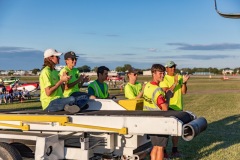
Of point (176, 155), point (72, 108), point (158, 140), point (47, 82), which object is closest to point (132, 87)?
point (176, 155)

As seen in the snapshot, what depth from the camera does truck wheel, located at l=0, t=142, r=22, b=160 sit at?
438 cm

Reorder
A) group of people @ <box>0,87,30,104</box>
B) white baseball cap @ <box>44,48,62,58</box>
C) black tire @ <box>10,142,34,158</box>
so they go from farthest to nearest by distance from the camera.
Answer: group of people @ <box>0,87,30,104</box> < white baseball cap @ <box>44,48,62,58</box> < black tire @ <box>10,142,34,158</box>

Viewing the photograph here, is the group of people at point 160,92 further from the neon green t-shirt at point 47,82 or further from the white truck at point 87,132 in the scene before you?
the neon green t-shirt at point 47,82

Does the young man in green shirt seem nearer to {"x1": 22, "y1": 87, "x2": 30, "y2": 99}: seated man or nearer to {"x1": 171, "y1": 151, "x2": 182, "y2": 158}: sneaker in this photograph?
{"x1": 171, "y1": 151, "x2": 182, "y2": 158}: sneaker

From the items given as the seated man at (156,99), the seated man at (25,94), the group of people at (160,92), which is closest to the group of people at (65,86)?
the group of people at (160,92)

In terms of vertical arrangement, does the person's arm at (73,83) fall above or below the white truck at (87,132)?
above

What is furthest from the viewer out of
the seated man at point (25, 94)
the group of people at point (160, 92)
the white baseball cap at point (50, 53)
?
the seated man at point (25, 94)

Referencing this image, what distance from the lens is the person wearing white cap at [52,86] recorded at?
15.3 feet

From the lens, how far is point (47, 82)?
5133 mm

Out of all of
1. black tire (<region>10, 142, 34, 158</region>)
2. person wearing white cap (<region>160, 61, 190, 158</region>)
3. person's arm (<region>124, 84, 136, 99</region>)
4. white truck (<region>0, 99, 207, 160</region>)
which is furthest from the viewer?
person wearing white cap (<region>160, 61, 190, 158</region>)

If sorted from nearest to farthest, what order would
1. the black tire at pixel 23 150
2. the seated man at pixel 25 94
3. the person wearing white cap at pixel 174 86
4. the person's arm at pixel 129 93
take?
the black tire at pixel 23 150 < the person's arm at pixel 129 93 < the person wearing white cap at pixel 174 86 < the seated man at pixel 25 94

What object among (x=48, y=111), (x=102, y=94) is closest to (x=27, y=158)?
(x=48, y=111)

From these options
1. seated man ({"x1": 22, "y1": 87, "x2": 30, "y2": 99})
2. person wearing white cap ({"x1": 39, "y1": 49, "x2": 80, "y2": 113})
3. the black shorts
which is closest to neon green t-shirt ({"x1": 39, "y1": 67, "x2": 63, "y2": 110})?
person wearing white cap ({"x1": 39, "y1": 49, "x2": 80, "y2": 113})

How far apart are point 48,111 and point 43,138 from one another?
2.15ft
